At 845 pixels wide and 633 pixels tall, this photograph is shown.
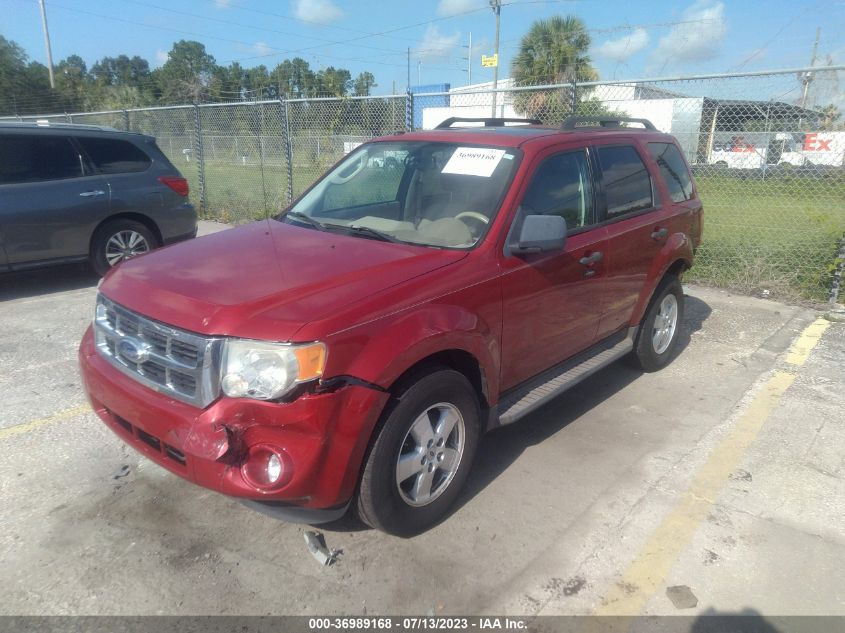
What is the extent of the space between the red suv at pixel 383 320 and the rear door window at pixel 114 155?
13.6 ft

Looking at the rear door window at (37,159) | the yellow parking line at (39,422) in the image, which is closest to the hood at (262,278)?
the yellow parking line at (39,422)

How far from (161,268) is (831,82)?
7.12 m

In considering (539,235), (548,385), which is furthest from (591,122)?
(548,385)

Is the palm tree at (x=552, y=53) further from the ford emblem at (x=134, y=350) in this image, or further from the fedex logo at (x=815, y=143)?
the ford emblem at (x=134, y=350)

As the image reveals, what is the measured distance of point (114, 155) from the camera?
719 centimetres

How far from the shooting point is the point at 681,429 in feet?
13.5

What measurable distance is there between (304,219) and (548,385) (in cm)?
180

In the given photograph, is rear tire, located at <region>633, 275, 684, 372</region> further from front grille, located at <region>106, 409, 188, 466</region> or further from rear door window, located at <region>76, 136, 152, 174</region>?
rear door window, located at <region>76, 136, 152, 174</region>

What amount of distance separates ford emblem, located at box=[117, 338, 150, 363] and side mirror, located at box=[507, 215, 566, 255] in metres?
1.79

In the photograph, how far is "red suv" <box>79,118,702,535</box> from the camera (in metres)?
2.38

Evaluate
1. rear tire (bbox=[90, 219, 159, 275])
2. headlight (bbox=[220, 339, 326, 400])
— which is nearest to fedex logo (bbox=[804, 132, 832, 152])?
headlight (bbox=[220, 339, 326, 400])

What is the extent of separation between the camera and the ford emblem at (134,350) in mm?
2667

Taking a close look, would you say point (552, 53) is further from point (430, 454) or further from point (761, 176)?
point (430, 454)

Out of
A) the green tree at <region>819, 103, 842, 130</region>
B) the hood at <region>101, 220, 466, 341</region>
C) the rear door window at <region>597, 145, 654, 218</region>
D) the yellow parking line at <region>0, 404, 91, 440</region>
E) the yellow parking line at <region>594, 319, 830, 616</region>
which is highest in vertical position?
the green tree at <region>819, 103, 842, 130</region>
